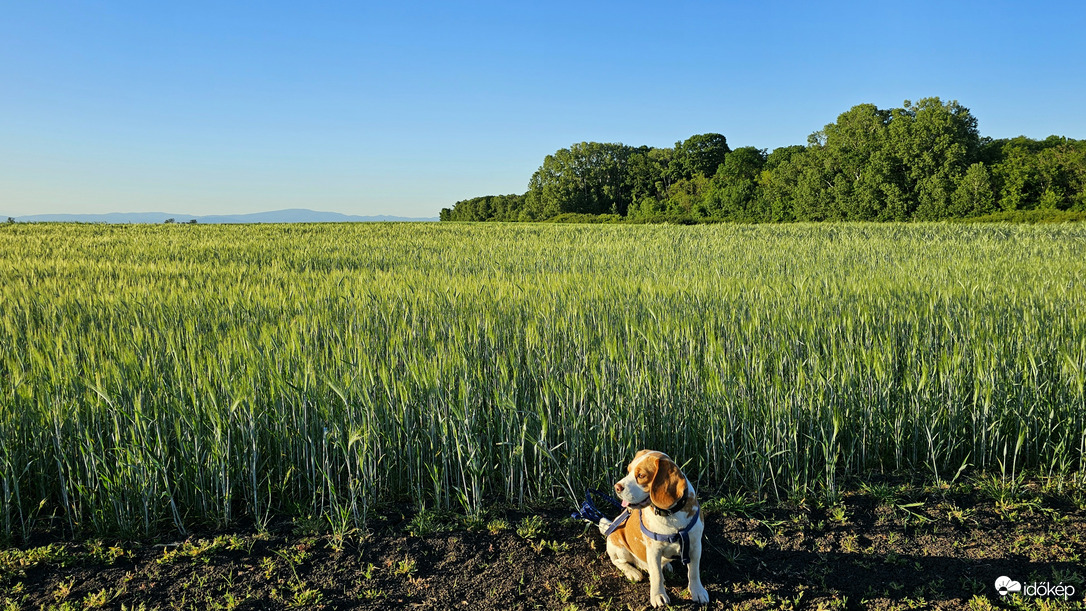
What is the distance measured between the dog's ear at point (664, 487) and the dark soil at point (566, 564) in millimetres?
447

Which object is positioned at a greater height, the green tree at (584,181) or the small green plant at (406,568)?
the green tree at (584,181)

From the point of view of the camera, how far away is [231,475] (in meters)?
2.60

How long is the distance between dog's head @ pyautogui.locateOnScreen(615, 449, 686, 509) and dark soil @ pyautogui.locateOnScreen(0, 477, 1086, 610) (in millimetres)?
449

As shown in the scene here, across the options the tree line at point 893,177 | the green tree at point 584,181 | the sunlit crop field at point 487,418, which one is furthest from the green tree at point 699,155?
the sunlit crop field at point 487,418

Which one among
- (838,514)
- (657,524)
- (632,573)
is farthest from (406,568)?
(838,514)

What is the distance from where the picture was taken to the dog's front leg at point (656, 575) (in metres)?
1.86

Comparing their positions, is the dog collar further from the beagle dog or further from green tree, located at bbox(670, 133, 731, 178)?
green tree, located at bbox(670, 133, 731, 178)

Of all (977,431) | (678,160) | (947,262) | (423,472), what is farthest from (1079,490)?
(678,160)

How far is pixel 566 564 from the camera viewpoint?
7.10 ft

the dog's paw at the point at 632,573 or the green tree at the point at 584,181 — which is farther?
the green tree at the point at 584,181

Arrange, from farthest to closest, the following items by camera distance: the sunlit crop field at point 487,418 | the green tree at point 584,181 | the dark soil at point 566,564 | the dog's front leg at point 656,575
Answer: the green tree at point 584,181, the sunlit crop field at point 487,418, the dark soil at point 566,564, the dog's front leg at point 656,575

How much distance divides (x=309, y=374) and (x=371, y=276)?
5.38 m

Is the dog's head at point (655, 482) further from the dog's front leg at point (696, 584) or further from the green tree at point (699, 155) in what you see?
the green tree at point (699, 155)

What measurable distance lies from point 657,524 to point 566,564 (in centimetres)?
52
